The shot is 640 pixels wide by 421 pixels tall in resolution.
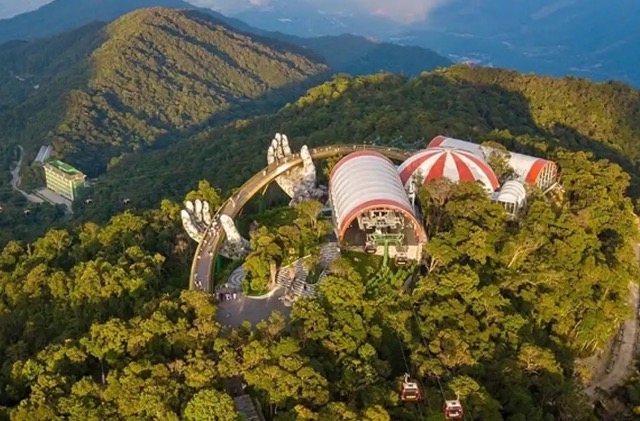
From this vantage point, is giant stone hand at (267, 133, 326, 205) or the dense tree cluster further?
giant stone hand at (267, 133, 326, 205)

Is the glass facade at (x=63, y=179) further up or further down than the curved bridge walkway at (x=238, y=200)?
further down

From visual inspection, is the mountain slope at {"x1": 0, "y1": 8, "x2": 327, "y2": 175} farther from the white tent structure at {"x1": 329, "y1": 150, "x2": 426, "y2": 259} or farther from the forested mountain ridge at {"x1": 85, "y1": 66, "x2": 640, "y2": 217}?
the white tent structure at {"x1": 329, "y1": 150, "x2": 426, "y2": 259}

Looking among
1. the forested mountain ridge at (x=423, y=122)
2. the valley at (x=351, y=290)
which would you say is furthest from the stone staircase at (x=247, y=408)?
the forested mountain ridge at (x=423, y=122)

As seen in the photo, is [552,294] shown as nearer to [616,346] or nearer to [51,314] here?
[616,346]

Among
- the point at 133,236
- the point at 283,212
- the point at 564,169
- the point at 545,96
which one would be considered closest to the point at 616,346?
the point at 564,169

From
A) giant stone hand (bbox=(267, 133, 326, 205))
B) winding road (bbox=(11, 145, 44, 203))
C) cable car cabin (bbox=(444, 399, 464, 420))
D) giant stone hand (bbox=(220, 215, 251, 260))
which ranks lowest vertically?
winding road (bbox=(11, 145, 44, 203))

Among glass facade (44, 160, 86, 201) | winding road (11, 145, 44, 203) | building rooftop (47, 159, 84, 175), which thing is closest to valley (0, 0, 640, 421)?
glass facade (44, 160, 86, 201)

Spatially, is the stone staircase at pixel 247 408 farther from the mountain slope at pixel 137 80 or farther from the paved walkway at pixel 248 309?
the mountain slope at pixel 137 80
